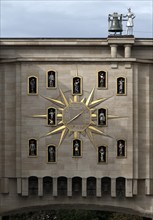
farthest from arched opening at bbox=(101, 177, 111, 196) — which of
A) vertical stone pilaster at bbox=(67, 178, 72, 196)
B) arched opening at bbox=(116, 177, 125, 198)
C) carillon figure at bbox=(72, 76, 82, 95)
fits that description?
carillon figure at bbox=(72, 76, 82, 95)

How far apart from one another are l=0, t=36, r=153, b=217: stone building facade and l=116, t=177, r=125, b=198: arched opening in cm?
6

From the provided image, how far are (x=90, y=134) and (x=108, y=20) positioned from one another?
7403 mm

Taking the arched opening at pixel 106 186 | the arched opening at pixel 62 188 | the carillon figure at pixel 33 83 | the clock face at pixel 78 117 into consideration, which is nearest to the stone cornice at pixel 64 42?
the carillon figure at pixel 33 83

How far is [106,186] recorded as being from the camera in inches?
2685

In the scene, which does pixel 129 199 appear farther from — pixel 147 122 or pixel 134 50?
pixel 134 50

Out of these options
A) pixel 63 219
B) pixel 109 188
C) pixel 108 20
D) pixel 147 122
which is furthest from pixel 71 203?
pixel 63 219

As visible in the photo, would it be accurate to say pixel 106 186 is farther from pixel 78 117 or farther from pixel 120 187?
pixel 78 117

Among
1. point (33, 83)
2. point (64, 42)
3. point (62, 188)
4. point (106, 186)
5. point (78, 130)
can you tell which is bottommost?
point (62, 188)

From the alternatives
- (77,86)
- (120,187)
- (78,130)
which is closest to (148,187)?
(120,187)

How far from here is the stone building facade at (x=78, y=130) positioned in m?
67.9

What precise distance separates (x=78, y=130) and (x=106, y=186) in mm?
3844

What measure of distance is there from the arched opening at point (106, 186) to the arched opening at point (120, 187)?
19.4 inches

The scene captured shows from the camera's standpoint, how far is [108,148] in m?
68.1

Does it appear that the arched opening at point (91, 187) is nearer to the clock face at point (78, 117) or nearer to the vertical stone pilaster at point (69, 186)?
the vertical stone pilaster at point (69, 186)
